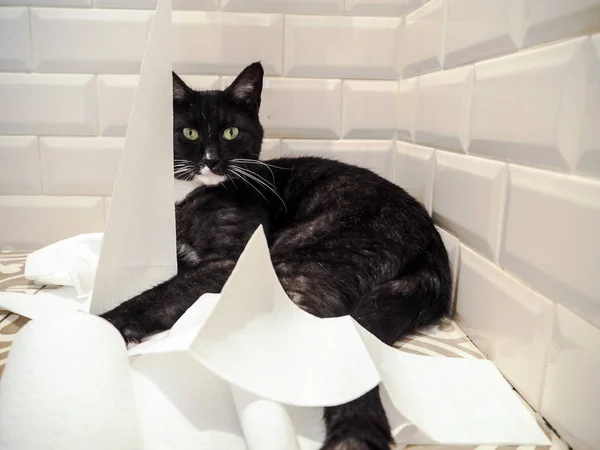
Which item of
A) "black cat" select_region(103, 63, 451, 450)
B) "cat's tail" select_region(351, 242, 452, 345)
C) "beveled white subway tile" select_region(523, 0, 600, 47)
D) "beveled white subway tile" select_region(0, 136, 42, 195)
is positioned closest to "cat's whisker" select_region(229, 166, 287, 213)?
"black cat" select_region(103, 63, 451, 450)

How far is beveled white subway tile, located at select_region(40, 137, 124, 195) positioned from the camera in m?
1.24

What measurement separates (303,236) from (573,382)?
1.82ft

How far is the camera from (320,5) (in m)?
1.21

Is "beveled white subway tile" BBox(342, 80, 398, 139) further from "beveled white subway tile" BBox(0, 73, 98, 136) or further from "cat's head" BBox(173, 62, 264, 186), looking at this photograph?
"beveled white subway tile" BBox(0, 73, 98, 136)

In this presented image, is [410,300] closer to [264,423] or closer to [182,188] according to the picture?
[264,423]

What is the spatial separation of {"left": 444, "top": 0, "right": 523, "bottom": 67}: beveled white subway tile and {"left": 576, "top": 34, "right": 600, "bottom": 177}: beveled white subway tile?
190 mm

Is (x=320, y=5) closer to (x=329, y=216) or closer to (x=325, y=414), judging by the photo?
(x=329, y=216)

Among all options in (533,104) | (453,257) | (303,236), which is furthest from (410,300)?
(533,104)

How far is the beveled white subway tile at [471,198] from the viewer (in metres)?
0.75

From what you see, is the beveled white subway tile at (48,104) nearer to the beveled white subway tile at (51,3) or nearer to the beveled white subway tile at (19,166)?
the beveled white subway tile at (19,166)

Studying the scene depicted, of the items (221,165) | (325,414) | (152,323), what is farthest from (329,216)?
(325,414)

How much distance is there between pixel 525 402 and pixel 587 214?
0.93 ft

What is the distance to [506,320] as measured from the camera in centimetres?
72

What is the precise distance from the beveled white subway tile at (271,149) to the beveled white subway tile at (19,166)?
0.58 metres
